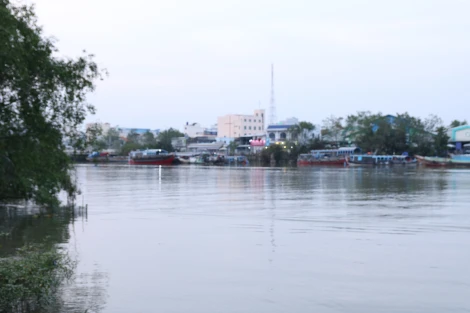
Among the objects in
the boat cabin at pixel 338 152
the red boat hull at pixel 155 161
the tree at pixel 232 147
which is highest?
the tree at pixel 232 147

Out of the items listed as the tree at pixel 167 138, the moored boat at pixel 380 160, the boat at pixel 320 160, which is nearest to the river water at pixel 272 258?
the moored boat at pixel 380 160

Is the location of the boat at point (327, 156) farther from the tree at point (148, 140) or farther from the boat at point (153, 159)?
the tree at point (148, 140)

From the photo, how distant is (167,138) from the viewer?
13912cm

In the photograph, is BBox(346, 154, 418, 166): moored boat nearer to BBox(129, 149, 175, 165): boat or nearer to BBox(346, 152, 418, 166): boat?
BBox(346, 152, 418, 166): boat

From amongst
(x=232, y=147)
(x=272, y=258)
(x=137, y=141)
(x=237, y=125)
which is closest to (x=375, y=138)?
(x=232, y=147)

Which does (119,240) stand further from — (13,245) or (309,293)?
(309,293)

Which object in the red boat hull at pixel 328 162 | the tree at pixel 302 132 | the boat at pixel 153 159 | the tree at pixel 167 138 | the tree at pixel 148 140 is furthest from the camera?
the tree at pixel 148 140

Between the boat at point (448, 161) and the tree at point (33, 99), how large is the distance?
81253mm

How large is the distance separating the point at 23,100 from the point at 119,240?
192 inches

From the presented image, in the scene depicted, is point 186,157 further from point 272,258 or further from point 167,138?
point 272,258

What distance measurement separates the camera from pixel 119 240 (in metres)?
17.1

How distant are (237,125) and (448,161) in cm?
6192

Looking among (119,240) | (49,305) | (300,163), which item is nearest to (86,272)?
(49,305)

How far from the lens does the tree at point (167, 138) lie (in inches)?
5221
